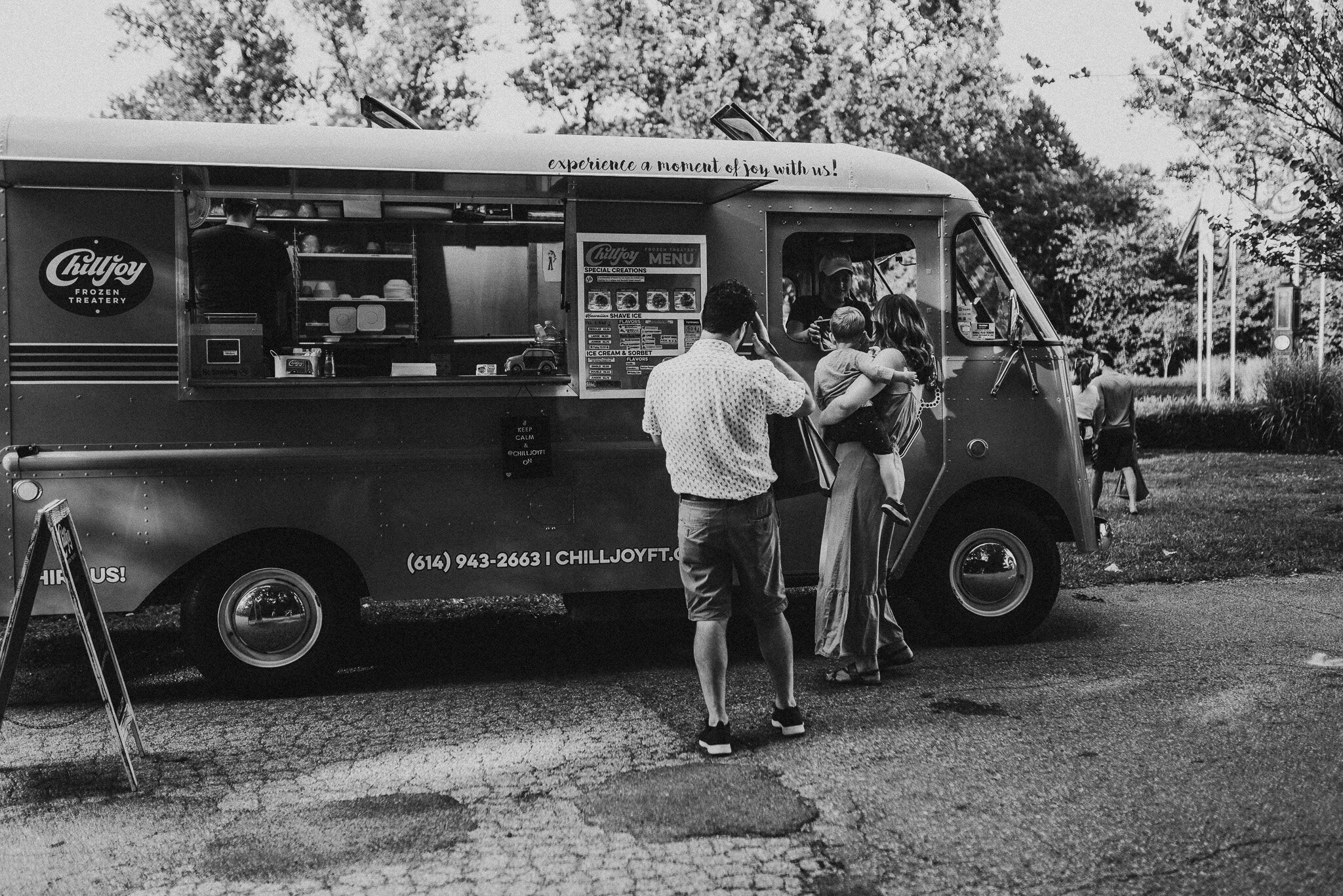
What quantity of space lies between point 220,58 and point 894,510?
24.5m

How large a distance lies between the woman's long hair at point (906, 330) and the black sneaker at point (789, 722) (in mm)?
1844

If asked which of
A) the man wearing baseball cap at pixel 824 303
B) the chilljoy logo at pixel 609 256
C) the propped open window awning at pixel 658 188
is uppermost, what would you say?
the propped open window awning at pixel 658 188

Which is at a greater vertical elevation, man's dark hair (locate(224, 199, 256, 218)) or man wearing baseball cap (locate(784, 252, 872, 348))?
man's dark hair (locate(224, 199, 256, 218))

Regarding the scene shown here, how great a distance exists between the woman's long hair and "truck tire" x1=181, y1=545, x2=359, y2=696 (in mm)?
2896

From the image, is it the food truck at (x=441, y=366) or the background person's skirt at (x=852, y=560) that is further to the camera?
the background person's skirt at (x=852, y=560)

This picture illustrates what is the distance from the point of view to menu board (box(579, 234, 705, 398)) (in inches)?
247

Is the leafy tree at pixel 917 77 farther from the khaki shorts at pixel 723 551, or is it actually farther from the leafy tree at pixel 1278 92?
the khaki shorts at pixel 723 551

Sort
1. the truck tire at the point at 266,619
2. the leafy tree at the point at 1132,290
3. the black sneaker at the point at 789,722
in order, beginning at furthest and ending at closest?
the leafy tree at the point at 1132,290, the truck tire at the point at 266,619, the black sneaker at the point at 789,722

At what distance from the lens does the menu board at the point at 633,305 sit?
6266 millimetres

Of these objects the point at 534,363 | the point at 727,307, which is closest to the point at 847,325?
the point at 727,307

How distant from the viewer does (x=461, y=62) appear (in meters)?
26.1

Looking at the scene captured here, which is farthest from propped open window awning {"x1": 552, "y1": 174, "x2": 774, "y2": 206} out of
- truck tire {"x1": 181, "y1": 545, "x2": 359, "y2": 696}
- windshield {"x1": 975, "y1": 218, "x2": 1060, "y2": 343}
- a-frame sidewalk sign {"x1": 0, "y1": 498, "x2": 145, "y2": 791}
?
a-frame sidewalk sign {"x1": 0, "y1": 498, "x2": 145, "y2": 791}

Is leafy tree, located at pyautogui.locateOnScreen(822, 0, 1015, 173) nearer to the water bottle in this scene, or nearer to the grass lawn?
the grass lawn

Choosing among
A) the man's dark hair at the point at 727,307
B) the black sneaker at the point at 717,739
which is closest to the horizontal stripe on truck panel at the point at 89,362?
the man's dark hair at the point at 727,307
